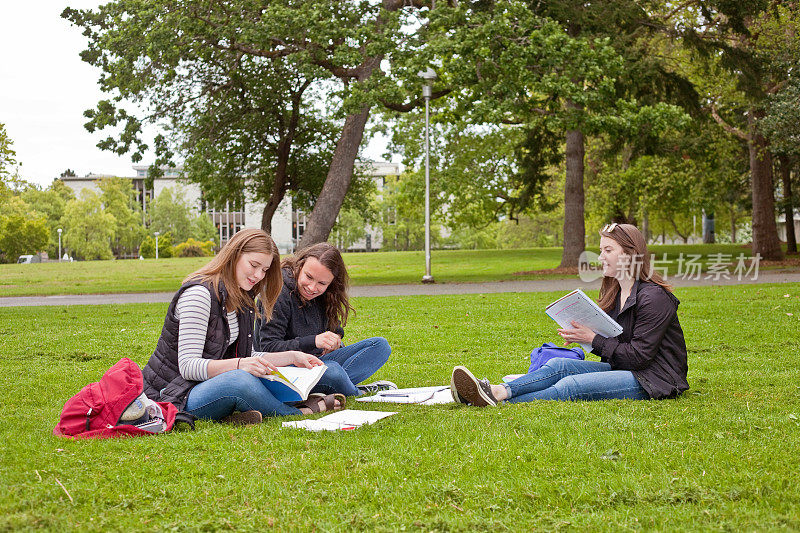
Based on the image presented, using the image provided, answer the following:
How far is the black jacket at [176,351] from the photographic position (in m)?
5.01

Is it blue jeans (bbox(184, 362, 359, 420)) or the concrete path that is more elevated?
blue jeans (bbox(184, 362, 359, 420))

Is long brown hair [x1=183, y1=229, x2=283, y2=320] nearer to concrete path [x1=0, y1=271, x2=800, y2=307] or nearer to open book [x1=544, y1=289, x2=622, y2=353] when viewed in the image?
open book [x1=544, y1=289, x2=622, y2=353]

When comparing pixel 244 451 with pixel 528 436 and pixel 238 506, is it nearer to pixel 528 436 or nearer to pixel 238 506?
pixel 238 506

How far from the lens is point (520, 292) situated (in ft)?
58.5

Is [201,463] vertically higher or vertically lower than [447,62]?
lower

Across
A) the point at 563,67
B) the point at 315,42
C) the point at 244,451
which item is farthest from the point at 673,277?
the point at 244,451

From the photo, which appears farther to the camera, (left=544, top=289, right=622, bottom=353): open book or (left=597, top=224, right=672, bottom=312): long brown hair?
(left=597, top=224, right=672, bottom=312): long brown hair

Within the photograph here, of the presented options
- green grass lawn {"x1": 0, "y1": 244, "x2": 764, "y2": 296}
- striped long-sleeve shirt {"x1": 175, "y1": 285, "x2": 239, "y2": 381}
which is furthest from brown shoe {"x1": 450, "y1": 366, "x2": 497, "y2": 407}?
green grass lawn {"x1": 0, "y1": 244, "x2": 764, "y2": 296}

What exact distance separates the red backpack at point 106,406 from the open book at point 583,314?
112 inches

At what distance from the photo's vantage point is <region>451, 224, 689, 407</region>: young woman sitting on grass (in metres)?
5.67

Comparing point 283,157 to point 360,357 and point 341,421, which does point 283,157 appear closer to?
point 360,357

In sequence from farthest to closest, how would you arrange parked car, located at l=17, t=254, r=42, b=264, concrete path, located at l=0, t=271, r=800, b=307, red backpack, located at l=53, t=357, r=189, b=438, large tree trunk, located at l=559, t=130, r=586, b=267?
1. parked car, located at l=17, t=254, r=42, b=264
2. large tree trunk, located at l=559, t=130, r=586, b=267
3. concrete path, located at l=0, t=271, r=800, b=307
4. red backpack, located at l=53, t=357, r=189, b=438

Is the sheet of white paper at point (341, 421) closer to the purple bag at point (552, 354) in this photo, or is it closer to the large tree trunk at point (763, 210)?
the purple bag at point (552, 354)

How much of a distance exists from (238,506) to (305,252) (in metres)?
2.85
